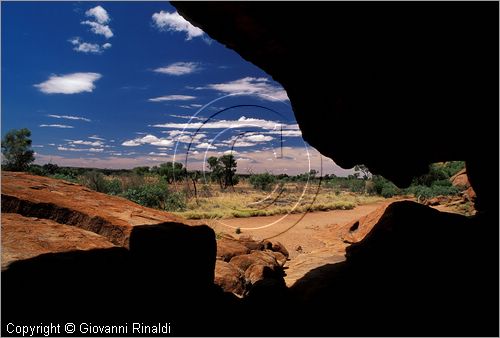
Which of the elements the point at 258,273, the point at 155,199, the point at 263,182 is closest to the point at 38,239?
the point at 258,273

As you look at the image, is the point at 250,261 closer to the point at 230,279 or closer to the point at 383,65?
the point at 230,279

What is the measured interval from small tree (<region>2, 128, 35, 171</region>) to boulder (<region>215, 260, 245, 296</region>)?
30.7 metres

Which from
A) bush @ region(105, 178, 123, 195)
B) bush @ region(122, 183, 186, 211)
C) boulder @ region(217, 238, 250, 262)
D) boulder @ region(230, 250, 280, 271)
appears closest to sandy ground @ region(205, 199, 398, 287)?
boulder @ region(230, 250, 280, 271)

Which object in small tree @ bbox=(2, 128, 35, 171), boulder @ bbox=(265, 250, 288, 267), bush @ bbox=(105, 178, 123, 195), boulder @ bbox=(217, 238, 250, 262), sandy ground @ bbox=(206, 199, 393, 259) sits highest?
small tree @ bbox=(2, 128, 35, 171)

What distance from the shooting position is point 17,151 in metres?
30.1

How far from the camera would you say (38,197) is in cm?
575

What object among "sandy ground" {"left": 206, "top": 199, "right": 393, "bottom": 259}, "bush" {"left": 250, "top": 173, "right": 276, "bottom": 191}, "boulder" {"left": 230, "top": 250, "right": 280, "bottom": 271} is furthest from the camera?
"bush" {"left": 250, "top": 173, "right": 276, "bottom": 191}

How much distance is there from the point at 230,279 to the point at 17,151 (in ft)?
107

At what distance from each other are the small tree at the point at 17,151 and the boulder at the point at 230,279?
30697 millimetres

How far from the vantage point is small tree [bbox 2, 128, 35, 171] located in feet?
97.5

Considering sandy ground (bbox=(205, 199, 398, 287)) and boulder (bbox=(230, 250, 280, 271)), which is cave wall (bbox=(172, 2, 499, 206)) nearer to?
boulder (bbox=(230, 250, 280, 271))

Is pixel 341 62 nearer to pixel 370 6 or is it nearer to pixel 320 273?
pixel 370 6

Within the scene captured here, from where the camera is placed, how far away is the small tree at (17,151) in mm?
29703

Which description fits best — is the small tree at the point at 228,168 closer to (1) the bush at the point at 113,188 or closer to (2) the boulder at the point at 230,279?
(1) the bush at the point at 113,188
